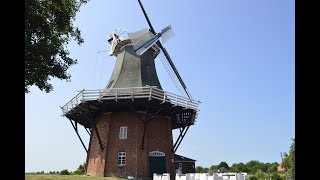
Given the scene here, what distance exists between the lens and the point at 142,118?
998 inches

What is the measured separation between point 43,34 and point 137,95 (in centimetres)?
1430

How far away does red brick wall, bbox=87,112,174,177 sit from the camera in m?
24.4

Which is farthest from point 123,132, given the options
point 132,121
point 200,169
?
point 200,169

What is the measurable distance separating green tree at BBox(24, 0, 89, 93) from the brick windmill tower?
1239 cm

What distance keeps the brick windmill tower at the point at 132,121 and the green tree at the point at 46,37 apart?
12394 mm

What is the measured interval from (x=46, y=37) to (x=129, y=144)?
620 inches

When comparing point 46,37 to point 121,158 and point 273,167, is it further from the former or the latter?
point 273,167

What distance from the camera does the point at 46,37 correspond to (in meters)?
10.2

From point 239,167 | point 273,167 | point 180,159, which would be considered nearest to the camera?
point 180,159

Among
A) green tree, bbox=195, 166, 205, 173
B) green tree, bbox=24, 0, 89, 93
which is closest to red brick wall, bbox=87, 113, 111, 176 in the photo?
green tree, bbox=24, 0, 89, 93

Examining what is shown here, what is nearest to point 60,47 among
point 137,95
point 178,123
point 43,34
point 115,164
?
point 43,34

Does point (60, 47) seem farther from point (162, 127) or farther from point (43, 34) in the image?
point (162, 127)

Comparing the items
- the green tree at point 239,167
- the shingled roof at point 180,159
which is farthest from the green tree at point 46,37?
the green tree at point 239,167

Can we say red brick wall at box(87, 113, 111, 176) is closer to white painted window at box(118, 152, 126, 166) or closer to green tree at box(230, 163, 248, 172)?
white painted window at box(118, 152, 126, 166)
